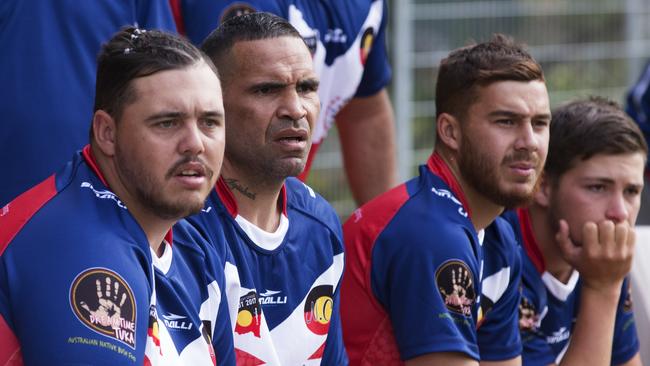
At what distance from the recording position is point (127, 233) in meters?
2.76

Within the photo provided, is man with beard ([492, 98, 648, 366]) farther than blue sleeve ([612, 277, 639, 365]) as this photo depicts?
No

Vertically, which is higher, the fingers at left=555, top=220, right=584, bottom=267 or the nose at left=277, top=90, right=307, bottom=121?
the nose at left=277, top=90, right=307, bottom=121

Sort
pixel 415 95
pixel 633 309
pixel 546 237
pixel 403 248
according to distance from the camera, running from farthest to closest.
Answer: pixel 415 95 < pixel 633 309 < pixel 546 237 < pixel 403 248

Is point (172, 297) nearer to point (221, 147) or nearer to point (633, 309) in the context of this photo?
point (221, 147)

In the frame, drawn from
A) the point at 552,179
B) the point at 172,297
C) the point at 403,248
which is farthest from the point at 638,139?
the point at 172,297

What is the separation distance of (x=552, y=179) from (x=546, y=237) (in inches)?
8.4

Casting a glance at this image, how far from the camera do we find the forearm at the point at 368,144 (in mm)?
5156

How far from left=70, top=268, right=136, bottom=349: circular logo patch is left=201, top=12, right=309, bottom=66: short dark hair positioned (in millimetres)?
1024

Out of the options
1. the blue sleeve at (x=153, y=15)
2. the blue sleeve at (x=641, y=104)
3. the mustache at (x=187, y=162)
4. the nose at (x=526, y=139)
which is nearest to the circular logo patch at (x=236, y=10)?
the blue sleeve at (x=153, y=15)

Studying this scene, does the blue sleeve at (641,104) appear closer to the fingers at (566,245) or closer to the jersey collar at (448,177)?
the fingers at (566,245)

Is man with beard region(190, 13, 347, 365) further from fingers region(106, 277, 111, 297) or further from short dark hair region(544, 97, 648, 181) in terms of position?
short dark hair region(544, 97, 648, 181)

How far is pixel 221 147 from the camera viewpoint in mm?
2947

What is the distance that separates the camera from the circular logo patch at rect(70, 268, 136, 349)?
2.54 m

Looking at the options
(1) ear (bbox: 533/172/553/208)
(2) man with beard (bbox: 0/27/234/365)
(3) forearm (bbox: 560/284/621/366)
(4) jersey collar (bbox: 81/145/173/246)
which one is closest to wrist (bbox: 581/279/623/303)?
(3) forearm (bbox: 560/284/621/366)
